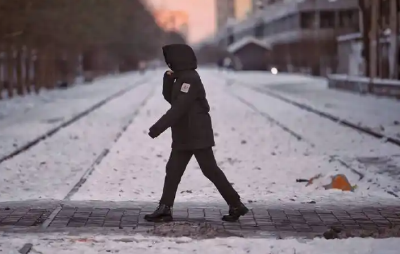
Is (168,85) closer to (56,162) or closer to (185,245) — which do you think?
(185,245)

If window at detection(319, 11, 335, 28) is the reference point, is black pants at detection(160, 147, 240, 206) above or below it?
below

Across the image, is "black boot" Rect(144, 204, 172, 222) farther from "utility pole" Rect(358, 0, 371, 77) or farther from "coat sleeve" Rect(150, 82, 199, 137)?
"utility pole" Rect(358, 0, 371, 77)

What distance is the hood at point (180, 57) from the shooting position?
818 cm

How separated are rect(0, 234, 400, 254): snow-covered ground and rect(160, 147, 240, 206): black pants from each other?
1035 mm

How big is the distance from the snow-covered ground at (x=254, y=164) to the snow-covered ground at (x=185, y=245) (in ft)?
8.51

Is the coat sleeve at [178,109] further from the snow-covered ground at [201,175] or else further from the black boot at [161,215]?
the snow-covered ground at [201,175]

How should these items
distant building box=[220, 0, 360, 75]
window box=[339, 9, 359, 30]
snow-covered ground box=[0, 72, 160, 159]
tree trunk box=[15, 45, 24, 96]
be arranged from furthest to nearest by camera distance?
window box=[339, 9, 359, 30], distant building box=[220, 0, 360, 75], tree trunk box=[15, 45, 24, 96], snow-covered ground box=[0, 72, 160, 159]

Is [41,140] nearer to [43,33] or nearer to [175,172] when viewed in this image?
[175,172]

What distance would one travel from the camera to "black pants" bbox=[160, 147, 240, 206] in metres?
8.42

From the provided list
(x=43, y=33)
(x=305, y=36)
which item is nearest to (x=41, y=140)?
(x=43, y=33)

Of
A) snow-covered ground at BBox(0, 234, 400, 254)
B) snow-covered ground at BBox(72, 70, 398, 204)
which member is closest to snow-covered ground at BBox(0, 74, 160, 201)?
snow-covered ground at BBox(72, 70, 398, 204)

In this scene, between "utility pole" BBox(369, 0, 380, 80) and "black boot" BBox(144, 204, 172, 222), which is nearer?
"black boot" BBox(144, 204, 172, 222)

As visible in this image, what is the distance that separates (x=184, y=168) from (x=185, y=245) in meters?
1.43

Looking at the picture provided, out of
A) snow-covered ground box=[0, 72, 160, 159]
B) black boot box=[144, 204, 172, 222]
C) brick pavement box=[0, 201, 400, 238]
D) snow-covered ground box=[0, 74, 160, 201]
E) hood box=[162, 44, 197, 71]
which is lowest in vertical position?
snow-covered ground box=[0, 72, 160, 159]
